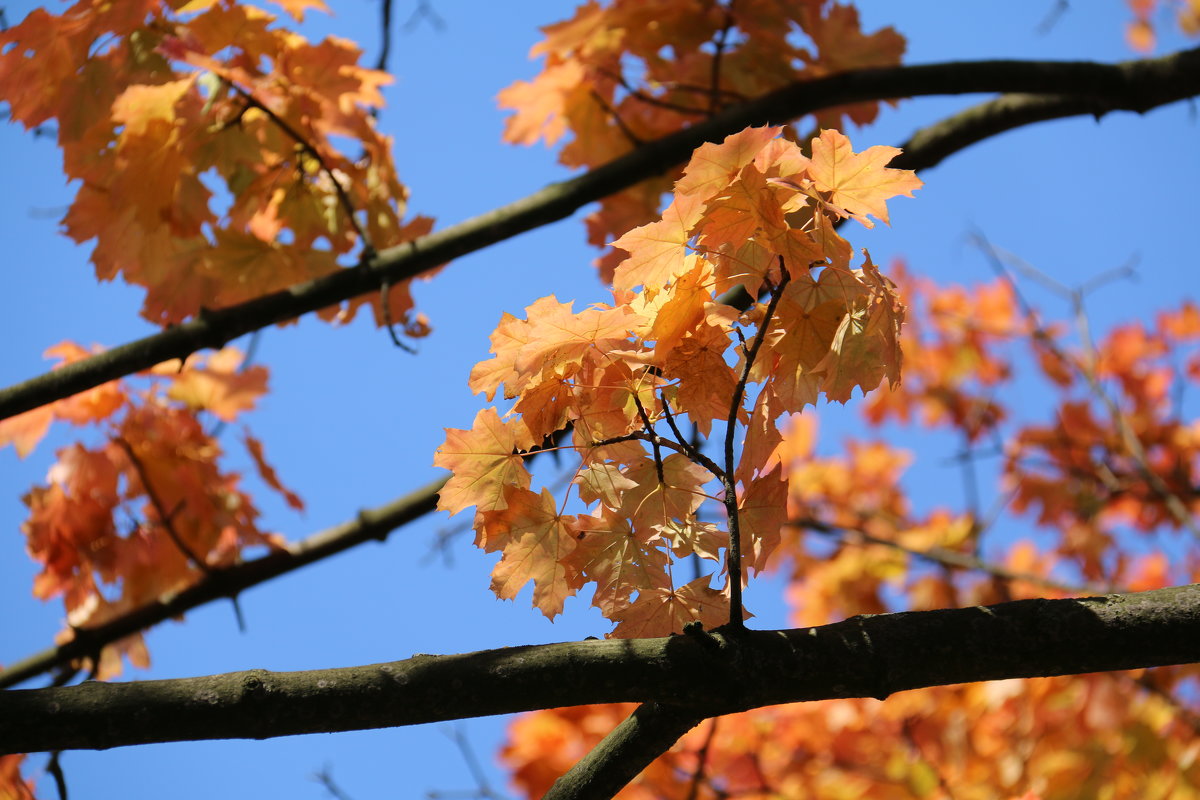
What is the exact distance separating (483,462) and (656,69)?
165cm

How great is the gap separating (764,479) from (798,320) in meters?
0.17

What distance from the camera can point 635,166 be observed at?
2037mm

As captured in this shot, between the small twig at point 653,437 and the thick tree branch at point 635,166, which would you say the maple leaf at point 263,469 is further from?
the small twig at point 653,437

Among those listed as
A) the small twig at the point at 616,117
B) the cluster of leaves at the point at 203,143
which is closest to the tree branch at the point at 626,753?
the cluster of leaves at the point at 203,143

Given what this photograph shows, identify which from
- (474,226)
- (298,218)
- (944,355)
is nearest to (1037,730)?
(474,226)

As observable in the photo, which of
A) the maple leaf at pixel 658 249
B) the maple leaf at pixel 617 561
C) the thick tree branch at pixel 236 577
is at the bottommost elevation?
the maple leaf at pixel 617 561

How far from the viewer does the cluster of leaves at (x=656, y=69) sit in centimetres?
224

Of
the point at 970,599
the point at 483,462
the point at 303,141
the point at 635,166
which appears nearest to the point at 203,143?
the point at 303,141

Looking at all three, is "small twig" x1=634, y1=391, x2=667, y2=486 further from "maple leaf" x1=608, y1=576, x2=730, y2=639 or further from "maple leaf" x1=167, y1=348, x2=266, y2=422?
"maple leaf" x1=167, y1=348, x2=266, y2=422

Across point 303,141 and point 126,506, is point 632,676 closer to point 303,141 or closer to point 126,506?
point 303,141

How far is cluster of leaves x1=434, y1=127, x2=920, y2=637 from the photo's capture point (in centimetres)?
92

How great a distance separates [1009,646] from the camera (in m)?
0.90

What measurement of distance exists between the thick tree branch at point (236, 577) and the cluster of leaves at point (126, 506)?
4.7 inches

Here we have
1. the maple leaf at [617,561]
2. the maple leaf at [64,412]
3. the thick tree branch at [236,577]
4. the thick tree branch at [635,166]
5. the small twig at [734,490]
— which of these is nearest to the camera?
the small twig at [734,490]
